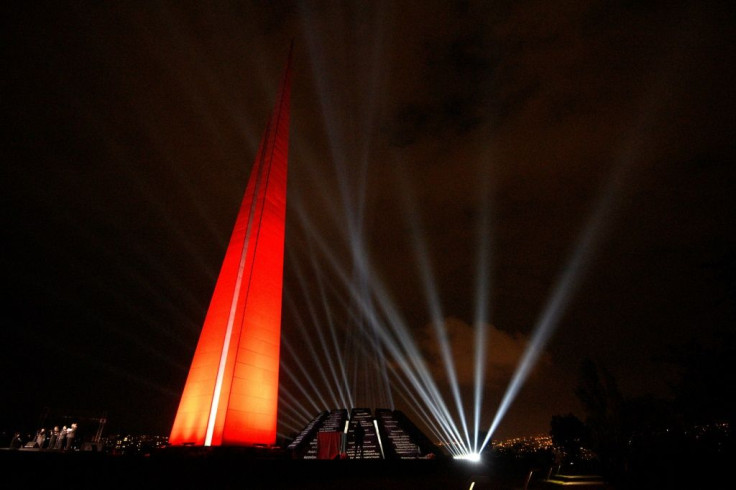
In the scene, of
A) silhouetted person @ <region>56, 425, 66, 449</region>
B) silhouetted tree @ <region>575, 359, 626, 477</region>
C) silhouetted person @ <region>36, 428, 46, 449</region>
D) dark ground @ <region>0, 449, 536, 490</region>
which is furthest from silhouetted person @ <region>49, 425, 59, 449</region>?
silhouetted tree @ <region>575, 359, 626, 477</region>

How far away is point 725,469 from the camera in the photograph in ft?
47.0

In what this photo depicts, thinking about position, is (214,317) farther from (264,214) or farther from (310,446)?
(310,446)

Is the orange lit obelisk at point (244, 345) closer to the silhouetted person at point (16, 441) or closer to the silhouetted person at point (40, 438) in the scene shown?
the silhouetted person at point (40, 438)

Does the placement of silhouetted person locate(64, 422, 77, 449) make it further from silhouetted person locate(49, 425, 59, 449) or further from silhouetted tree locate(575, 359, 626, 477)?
silhouetted tree locate(575, 359, 626, 477)

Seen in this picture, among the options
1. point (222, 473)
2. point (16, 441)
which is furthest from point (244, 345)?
point (16, 441)

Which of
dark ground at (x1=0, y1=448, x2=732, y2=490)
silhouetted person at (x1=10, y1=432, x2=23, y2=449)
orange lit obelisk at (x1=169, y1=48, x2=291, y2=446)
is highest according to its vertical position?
orange lit obelisk at (x1=169, y1=48, x2=291, y2=446)

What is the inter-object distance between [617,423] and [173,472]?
141ft

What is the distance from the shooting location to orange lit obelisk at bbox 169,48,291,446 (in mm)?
12234

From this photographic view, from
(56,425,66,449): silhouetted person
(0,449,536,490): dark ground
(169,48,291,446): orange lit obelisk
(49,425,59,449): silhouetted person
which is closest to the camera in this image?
(0,449,536,490): dark ground

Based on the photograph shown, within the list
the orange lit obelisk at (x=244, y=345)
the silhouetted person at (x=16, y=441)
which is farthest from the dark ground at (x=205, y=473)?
the silhouetted person at (x=16, y=441)

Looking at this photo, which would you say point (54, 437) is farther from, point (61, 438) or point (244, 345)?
point (244, 345)

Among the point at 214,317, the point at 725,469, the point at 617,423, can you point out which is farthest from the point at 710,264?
the point at 617,423

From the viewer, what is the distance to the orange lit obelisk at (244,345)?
12234 mm

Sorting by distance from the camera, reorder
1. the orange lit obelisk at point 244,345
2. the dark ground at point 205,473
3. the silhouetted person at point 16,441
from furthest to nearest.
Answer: the silhouetted person at point 16,441, the orange lit obelisk at point 244,345, the dark ground at point 205,473
